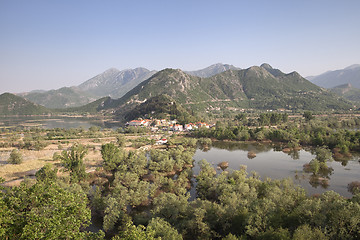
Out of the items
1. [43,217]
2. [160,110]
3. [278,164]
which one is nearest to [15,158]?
[43,217]

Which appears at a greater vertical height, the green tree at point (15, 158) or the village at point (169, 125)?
the green tree at point (15, 158)

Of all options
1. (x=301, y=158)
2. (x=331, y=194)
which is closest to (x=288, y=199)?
(x=331, y=194)

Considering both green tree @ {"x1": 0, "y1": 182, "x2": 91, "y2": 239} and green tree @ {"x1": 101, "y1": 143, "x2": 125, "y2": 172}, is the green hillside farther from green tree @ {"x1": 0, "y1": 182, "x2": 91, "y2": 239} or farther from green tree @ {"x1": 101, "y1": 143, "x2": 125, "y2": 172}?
green tree @ {"x1": 0, "y1": 182, "x2": 91, "y2": 239}

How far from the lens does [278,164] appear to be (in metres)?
56.5

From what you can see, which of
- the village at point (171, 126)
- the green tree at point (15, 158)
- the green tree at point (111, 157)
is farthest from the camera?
the village at point (171, 126)

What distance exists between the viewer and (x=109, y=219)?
2741 cm

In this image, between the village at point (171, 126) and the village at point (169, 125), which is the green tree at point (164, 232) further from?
the village at point (169, 125)

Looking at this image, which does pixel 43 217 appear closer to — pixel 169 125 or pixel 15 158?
pixel 15 158

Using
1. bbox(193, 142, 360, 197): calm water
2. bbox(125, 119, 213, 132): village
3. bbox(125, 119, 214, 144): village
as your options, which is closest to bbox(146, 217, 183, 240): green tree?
bbox(193, 142, 360, 197): calm water

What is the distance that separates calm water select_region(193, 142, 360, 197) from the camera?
43.1m

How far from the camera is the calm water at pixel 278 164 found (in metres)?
43.1

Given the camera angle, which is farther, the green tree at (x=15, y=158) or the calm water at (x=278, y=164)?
the green tree at (x=15, y=158)

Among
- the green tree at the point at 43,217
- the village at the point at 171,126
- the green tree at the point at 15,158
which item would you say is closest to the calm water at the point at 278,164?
the village at the point at 171,126

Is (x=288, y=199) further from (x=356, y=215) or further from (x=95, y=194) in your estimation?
(x=95, y=194)
